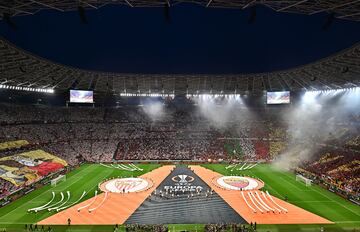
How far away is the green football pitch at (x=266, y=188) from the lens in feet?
101

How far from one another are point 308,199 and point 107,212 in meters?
27.4

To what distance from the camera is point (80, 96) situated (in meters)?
68.0

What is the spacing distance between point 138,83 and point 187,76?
1435 cm

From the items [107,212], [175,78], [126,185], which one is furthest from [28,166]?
[175,78]

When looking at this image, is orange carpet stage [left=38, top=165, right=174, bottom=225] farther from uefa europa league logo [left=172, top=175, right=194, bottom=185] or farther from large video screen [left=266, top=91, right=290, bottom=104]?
large video screen [left=266, top=91, right=290, bottom=104]

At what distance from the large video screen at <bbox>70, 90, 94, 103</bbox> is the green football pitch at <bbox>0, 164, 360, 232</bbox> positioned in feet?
53.0

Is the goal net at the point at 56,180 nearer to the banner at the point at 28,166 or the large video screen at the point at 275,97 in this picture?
the banner at the point at 28,166

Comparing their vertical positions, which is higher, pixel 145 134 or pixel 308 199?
pixel 145 134

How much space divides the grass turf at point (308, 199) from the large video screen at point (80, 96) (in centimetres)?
3490

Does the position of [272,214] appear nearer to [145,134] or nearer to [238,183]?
[238,183]

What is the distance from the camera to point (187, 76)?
6744 cm

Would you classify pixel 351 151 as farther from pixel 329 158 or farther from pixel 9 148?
pixel 9 148

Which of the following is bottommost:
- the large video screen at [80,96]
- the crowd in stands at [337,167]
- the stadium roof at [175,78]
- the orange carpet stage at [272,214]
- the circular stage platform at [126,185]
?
the circular stage platform at [126,185]

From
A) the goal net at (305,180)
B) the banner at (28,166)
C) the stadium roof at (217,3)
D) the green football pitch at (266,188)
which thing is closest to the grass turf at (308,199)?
the green football pitch at (266,188)
